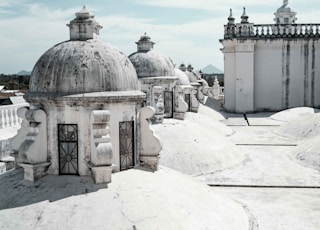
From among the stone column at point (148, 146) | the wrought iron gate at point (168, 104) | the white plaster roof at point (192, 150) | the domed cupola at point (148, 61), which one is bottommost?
the white plaster roof at point (192, 150)

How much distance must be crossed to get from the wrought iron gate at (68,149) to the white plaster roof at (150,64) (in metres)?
11.6

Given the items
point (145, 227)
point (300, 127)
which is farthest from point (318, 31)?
point (145, 227)

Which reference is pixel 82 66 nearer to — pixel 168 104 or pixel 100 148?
pixel 100 148

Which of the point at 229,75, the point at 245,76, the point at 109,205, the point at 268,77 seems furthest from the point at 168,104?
the point at 268,77

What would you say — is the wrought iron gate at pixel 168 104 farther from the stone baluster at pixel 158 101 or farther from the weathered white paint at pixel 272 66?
the weathered white paint at pixel 272 66

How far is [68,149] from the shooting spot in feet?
34.9

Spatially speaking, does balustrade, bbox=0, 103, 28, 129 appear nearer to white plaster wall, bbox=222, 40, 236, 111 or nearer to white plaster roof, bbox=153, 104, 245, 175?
white plaster roof, bbox=153, 104, 245, 175

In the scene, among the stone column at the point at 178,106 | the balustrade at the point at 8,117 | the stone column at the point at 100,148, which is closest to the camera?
the stone column at the point at 100,148

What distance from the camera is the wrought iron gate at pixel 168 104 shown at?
75.5 ft

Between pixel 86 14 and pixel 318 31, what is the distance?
38.4m

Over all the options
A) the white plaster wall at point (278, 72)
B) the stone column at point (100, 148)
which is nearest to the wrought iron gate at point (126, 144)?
the stone column at point (100, 148)

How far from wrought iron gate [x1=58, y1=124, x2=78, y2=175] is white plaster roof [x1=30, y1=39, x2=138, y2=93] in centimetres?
92

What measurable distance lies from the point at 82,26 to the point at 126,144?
3.09 m

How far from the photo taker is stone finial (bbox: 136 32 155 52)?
886 inches
